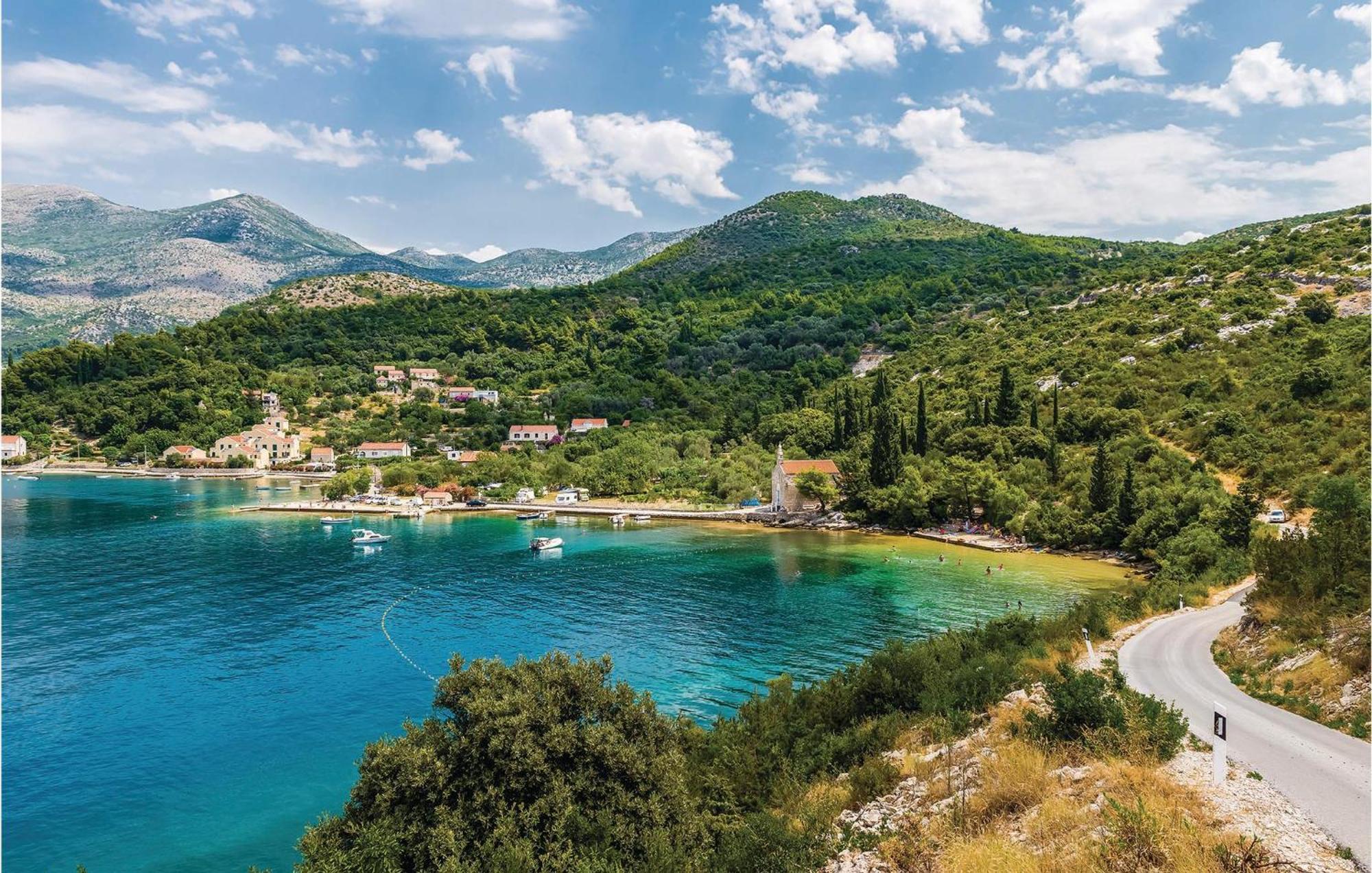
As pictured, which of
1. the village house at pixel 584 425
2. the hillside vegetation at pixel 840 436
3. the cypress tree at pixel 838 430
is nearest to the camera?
the hillside vegetation at pixel 840 436

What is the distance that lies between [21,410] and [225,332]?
96.9ft

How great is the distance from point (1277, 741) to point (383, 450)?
89.8m

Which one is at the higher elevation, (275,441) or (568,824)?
(275,441)

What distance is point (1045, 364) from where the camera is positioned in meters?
65.7

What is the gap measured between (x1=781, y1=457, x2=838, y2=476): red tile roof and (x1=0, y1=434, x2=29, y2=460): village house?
4049 inches

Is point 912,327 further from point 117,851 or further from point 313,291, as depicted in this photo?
point 313,291

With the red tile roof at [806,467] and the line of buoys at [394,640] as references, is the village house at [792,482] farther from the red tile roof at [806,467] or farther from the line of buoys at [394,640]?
the line of buoys at [394,640]

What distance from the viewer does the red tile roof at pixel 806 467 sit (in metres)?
59.1

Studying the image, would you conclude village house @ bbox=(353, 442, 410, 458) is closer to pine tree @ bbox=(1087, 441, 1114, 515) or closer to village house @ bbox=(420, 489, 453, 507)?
village house @ bbox=(420, 489, 453, 507)

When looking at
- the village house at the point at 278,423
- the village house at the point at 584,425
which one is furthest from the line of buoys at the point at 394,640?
the village house at the point at 278,423

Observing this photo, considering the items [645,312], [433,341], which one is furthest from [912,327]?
[433,341]

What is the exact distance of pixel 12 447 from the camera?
92062 millimetres

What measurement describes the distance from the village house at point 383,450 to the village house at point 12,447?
4765 centimetres

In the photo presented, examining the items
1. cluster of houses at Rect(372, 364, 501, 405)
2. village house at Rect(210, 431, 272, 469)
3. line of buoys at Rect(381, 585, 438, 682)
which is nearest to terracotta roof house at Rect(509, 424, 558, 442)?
cluster of houses at Rect(372, 364, 501, 405)
